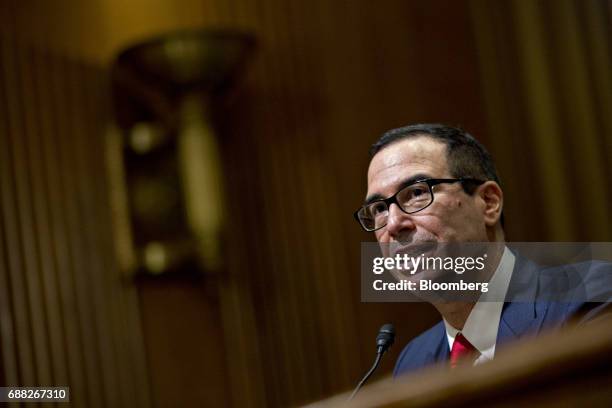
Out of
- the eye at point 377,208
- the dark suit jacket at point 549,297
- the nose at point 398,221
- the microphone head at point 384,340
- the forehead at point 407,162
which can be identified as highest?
the forehead at point 407,162

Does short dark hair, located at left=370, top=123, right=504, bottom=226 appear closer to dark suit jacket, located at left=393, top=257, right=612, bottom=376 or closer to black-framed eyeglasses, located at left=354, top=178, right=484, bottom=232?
black-framed eyeglasses, located at left=354, top=178, right=484, bottom=232

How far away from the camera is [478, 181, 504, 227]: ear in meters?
2.17

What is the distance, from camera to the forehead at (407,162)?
215 centimetres

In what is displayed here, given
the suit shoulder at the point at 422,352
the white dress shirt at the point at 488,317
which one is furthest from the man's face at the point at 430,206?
the suit shoulder at the point at 422,352

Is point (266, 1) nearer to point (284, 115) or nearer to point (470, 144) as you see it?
Answer: point (284, 115)

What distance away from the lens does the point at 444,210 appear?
2.12 meters

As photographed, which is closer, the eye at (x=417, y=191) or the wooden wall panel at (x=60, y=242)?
the eye at (x=417, y=191)

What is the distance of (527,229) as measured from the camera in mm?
2678

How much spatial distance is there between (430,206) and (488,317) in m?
0.26

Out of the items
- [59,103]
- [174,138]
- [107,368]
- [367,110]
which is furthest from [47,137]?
[367,110]

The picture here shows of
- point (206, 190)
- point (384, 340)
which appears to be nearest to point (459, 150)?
point (384, 340)

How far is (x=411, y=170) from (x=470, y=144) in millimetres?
157

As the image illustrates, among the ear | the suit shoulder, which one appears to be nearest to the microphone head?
the suit shoulder

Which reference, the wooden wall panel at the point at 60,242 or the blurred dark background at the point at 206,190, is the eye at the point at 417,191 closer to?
the blurred dark background at the point at 206,190
